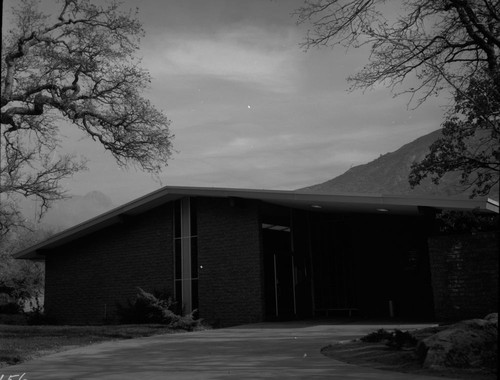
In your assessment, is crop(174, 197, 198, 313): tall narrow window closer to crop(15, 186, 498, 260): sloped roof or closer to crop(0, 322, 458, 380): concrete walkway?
crop(15, 186, 498, 260): sloped roof

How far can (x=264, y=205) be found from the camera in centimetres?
2062

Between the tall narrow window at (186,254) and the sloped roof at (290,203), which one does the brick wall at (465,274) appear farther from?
the tall narrow window at (186,254)

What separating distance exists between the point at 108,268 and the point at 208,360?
604 inches

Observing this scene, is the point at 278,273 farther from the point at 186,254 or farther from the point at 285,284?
the point at 186,254

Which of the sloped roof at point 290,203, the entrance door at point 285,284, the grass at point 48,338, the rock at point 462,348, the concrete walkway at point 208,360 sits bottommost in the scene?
the concrete walkway at point 208,360

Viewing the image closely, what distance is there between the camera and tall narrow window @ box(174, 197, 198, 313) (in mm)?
21719

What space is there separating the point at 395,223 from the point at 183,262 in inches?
343

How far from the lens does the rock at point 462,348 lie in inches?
310

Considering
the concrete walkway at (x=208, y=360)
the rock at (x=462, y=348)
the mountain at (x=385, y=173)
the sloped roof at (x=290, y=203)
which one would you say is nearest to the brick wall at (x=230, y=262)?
the sloped roof at (x=290, y=203)

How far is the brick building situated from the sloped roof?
0.06 meters

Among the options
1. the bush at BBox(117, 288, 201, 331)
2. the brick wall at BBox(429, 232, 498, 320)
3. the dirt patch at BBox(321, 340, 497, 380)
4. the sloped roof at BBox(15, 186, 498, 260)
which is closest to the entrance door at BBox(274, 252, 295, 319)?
the sloped roof at BBox(15, 186, 498, 260)

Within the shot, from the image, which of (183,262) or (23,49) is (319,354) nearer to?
(183,262)

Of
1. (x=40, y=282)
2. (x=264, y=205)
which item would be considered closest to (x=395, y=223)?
(x=264, y=205)

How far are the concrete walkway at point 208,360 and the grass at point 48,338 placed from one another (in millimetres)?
495
